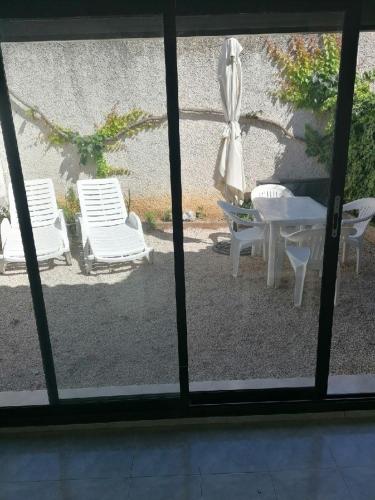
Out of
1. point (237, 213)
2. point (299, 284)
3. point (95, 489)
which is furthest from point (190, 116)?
point (95, 489)

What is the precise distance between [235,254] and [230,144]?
1170mm

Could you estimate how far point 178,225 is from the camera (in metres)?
2.18

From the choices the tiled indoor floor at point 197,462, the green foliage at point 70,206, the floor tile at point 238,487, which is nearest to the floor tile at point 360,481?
the tiled indoor floor at point 197,462

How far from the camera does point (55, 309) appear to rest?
266 centimetres

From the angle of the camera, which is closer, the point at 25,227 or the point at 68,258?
the point at 25,227

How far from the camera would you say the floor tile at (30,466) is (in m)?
2.15

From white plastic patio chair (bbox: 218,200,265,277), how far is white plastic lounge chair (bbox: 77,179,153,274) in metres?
1.26

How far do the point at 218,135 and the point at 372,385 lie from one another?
2.23 m

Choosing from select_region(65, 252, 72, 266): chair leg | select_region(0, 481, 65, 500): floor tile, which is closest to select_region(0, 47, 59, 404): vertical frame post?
select_region(65, 252, 72, 266): chair leg

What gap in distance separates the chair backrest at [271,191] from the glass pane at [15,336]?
1871mm

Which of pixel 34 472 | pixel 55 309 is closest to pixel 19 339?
pixel 55 309

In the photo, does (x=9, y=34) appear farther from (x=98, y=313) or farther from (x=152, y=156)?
(x=98, y=313)

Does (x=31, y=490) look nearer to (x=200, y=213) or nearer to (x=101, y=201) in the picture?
(x=101, y=201)

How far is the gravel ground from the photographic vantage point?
262cm
